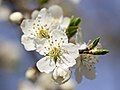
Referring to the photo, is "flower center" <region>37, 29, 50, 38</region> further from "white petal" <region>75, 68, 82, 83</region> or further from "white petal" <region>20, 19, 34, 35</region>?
"white petal" <region>75, 68, 82, 83</region>

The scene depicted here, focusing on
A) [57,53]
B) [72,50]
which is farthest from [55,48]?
[72,50]

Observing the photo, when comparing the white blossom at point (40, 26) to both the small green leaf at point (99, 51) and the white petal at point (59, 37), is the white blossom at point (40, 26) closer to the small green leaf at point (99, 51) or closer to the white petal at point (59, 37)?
the white petal at point (59, 37)

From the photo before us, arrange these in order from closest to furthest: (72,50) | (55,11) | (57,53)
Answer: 1. (72,50)
2. (57,53)
3. (55,11)

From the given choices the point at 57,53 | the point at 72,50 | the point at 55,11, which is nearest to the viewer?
the point at 72,50

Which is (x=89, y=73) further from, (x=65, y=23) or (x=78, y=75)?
(x=65, y=23)

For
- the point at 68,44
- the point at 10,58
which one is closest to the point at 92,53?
the point at 68,44

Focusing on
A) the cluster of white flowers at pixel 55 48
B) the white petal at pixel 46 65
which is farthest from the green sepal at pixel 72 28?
the white petal at pixel 46 65

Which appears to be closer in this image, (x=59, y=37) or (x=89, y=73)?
(x=59, y=37)
